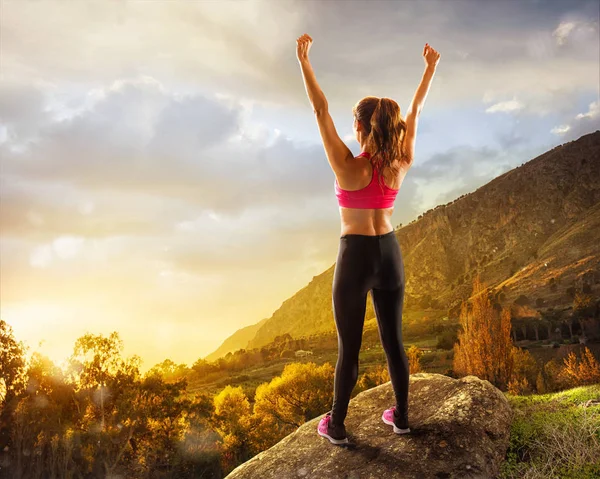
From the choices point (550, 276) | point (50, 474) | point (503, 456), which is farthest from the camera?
point (550, 276)

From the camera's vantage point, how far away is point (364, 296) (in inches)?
213

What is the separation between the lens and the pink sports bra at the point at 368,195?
517 centimetres

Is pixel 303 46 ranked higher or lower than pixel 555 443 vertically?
higher

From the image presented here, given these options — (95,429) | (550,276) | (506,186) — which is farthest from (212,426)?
(506,186)

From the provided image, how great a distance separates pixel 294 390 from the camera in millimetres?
61969

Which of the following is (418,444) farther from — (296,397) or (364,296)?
(296,397)

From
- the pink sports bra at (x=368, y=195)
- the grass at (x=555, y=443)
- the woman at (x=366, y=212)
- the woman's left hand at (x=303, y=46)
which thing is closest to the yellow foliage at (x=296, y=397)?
the grass at (x=555, y=443)

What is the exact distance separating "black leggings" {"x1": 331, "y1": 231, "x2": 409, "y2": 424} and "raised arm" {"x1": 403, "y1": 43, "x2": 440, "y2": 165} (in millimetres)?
1025

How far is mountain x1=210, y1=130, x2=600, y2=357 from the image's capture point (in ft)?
369

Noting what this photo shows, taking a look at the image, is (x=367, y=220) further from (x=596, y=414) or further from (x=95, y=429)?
(x=95, y=429)

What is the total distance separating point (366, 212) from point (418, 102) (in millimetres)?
1681

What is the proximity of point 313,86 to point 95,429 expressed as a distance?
119 feet

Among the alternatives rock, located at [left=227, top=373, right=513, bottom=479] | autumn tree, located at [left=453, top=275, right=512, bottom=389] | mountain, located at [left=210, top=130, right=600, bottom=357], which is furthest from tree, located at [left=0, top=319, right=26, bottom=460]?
mountain, located at [left=210, top=130, right=600, bottom=357]

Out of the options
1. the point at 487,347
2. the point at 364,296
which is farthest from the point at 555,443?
the point at 487,347
